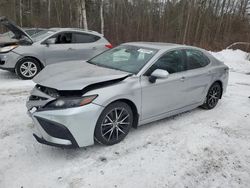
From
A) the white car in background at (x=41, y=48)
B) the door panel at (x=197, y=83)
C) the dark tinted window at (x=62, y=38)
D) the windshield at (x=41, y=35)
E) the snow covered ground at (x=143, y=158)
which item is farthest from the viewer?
the dark tinted window at (x=62, y=38)

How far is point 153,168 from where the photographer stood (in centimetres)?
331

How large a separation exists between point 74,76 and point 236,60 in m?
9.96

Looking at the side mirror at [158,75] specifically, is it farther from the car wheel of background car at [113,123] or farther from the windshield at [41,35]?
Answer: the windshield at [41,35]

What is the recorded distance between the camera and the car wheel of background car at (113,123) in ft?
11.5

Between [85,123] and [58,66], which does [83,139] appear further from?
[58,66]

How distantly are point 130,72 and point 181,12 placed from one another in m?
16.2

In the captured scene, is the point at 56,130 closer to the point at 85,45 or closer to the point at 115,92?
the point at 115,92

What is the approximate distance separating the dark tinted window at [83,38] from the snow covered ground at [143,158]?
151 inches

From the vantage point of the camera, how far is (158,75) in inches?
155

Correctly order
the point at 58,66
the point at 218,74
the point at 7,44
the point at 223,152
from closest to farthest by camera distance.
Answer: the point at 223,152 → the point at 58,66 → the point at 218,74 → the point at 7,44

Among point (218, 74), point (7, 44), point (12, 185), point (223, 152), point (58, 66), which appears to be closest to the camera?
point (12, 185)

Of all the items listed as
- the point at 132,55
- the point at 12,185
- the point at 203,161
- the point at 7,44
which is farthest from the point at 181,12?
the point at 12,185

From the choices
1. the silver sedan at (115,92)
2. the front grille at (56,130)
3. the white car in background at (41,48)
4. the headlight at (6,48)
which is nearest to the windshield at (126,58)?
the silver sedan at (115,92)

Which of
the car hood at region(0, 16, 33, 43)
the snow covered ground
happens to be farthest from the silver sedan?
the car hood at region(0, 16, 33, 43)
